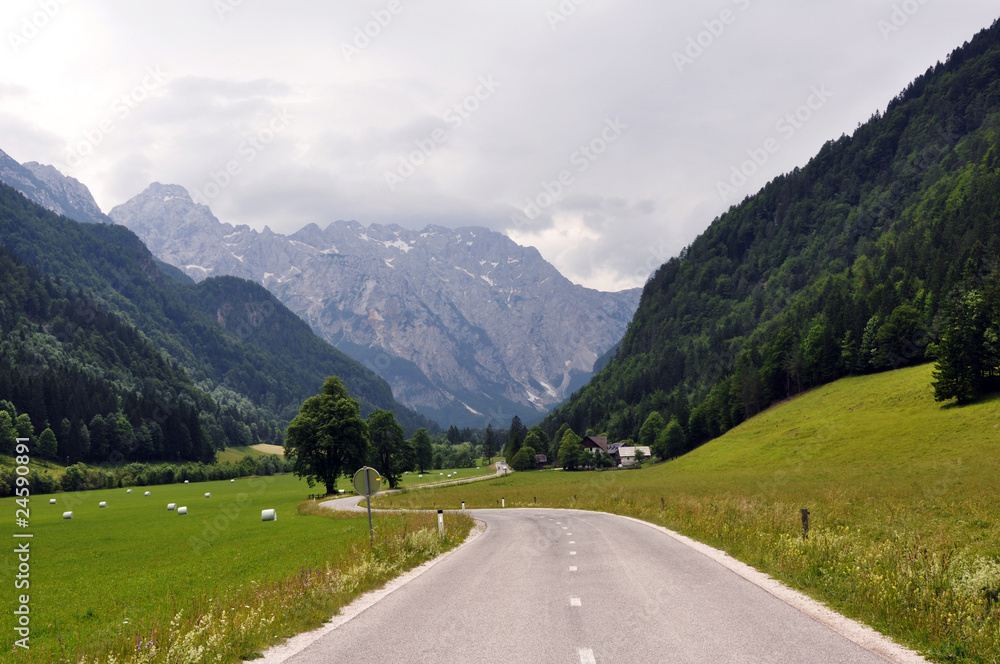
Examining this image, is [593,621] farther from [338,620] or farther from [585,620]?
[338,620]

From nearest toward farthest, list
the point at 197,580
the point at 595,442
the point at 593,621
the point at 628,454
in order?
1. the point at 593,621
2. the point at 197,580
3. the point at 628,454
4. the point at 595,442

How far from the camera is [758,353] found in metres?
128

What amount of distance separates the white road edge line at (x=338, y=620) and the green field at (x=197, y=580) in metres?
0.28

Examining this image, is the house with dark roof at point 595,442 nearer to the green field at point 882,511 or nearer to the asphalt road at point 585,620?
the green field at point 882,511

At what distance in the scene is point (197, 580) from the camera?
1969 cm

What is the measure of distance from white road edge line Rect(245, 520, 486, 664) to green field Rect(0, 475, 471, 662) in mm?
284

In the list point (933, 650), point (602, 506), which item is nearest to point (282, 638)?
point (933, 650)

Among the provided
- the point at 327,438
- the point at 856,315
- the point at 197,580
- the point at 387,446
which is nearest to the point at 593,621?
the point at 197,580

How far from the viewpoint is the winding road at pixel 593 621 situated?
850 cm

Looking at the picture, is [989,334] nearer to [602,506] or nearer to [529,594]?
[602,506]

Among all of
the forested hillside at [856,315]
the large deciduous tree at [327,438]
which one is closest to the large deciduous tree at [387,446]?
the large deciduous tree at [327,438]

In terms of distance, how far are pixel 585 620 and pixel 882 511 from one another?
21.8 m

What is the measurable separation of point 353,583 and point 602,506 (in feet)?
115

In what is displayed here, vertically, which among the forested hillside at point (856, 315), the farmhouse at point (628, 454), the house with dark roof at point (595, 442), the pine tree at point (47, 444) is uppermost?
the forested hillside at point (856, 315)
